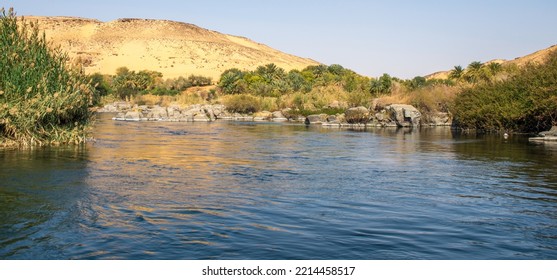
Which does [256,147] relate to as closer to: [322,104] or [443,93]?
[443,93]

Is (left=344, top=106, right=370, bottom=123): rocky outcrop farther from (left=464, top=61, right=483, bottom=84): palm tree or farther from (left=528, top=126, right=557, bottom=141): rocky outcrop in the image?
(left=464, top=61, right=483, bottom=84): palm tree

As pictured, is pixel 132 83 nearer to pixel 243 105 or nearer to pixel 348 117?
pixel 243 105

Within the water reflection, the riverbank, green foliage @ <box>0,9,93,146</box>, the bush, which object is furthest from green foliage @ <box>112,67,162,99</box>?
the water reflection

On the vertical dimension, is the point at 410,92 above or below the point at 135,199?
above

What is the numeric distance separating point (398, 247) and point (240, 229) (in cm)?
255

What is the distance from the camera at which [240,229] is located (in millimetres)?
10133

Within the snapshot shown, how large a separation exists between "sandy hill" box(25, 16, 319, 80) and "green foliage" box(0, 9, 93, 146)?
307 feet

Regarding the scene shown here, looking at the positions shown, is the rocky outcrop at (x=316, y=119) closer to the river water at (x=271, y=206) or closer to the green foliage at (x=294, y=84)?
the green foliage at (x=294, y=84)

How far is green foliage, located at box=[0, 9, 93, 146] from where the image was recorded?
21625 mm

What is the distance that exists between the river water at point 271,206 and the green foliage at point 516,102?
17.1 meters

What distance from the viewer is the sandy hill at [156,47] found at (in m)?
132

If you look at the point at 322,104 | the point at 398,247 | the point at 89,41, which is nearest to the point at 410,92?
the point at 322,104

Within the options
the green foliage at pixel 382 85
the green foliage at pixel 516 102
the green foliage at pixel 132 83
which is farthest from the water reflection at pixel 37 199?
the green foliage at pixel 132 83

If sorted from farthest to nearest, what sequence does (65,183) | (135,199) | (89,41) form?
(89,41)
(65,183)
(135,199)
